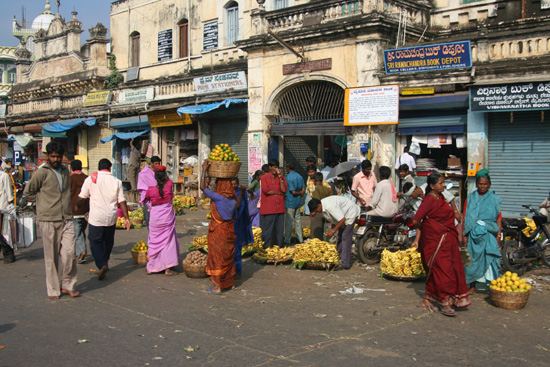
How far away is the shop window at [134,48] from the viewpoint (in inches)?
940

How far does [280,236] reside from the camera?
10414 millimetres

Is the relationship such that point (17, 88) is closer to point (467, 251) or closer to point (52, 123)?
point (52, 123)

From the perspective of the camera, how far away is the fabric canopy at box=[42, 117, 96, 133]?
23.6 m

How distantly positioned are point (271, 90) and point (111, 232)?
872 centimetres

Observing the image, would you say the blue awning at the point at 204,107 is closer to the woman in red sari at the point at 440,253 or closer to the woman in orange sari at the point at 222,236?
the woman in orange sari at the point at 222,236

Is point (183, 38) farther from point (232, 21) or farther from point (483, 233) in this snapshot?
point (483, 233)

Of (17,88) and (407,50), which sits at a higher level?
(17,88)

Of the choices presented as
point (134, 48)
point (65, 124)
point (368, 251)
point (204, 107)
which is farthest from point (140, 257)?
point (65, 124)

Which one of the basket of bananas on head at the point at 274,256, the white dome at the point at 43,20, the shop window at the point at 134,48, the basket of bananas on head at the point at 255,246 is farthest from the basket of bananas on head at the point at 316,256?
→ the white dome at the point at 43,20

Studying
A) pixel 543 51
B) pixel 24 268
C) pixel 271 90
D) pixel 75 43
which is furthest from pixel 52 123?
pixel 543 51

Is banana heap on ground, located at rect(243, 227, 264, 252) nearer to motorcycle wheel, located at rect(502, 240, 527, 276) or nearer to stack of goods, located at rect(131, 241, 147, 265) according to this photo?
stack of goods, located at rect(131, 241, 147, 265)

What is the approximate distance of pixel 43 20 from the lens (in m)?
46.4

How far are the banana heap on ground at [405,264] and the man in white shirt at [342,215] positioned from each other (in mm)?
919

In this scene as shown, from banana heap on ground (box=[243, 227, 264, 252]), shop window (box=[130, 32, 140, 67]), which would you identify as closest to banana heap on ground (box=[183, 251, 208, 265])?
banana heap on ground (box=[243, 227, 264, 252])
